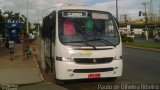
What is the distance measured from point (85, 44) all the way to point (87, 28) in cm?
74

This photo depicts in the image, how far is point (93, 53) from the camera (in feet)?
39.2

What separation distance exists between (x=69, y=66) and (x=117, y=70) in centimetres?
166

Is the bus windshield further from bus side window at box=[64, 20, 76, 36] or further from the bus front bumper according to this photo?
the bus front bumper

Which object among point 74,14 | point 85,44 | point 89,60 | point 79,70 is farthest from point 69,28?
point 79,70

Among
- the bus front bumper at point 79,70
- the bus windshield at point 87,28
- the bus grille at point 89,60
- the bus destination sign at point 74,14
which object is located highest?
the bus destination sign at point 74,14

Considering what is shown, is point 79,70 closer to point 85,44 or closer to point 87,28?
point 85,44

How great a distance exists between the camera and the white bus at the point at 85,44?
11.9m

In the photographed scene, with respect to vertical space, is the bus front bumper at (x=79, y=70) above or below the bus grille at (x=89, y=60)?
below

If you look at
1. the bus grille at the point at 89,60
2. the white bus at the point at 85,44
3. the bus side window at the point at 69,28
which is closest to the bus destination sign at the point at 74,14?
the white bus at the point at 85,44

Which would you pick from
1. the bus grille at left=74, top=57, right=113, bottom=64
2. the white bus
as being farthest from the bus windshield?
the bus grille at left=74, top=57, right=113, bottom=64

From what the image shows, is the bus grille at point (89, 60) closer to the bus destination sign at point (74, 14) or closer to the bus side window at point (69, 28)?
the bus side window at point (69, 28)

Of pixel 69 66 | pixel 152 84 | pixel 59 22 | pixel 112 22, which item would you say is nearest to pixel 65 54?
pixel 69 66

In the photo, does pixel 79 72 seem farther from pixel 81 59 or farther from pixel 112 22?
pixel 112 22

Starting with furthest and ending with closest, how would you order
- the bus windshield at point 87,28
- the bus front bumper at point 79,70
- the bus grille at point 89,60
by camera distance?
1. the bus windshield at point 87,28
2. the bus grille at point 89,60
3. the bus front bumper at point 79,70
